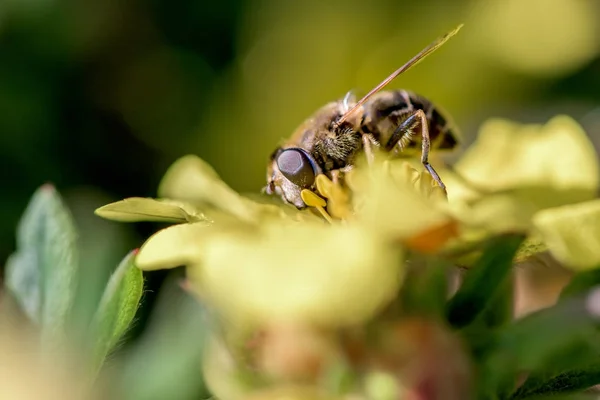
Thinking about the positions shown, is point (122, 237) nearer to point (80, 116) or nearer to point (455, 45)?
point (80, 116)

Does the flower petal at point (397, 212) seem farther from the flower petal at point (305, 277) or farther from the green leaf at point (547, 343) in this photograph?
the green leaf at point (547, 343)

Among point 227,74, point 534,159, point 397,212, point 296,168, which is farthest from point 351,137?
point 227,74

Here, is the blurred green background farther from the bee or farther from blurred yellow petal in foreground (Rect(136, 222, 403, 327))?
blurred yellow petal in foreground (Rect(136, 222, 403, 327))

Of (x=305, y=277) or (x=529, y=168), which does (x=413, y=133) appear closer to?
(x=529, y=168)

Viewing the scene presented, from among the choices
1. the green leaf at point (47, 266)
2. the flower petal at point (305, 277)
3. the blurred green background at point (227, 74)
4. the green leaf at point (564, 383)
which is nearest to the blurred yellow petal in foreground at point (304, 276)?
the flower petal at point (305, 277)

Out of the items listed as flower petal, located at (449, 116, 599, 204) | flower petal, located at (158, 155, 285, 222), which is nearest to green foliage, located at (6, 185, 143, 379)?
flower petal, located at (158, 155, 285, 222)
